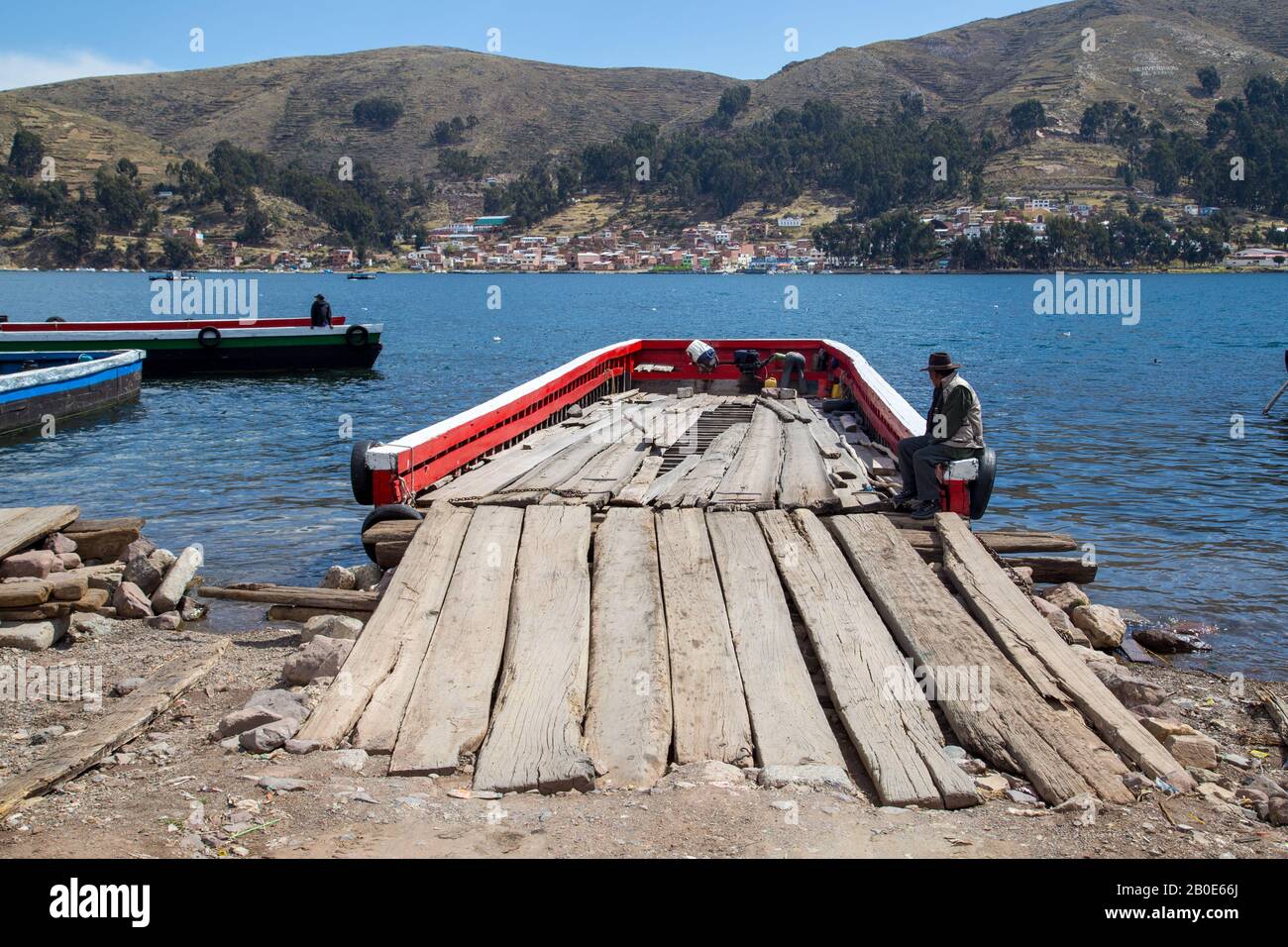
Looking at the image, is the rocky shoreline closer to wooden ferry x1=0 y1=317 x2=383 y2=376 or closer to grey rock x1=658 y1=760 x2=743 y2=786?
grey rock x1=658 y1=760 x2=743 y2=786

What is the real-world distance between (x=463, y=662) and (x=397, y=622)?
71cm

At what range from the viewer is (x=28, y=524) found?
10383mm

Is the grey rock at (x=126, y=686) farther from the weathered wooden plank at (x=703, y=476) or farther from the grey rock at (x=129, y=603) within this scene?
the weathered wooden plank at (x=703, y=476)

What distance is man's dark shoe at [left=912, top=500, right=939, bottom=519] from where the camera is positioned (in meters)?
9.46

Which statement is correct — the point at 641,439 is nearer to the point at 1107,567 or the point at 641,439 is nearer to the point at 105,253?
the point at 1107,567

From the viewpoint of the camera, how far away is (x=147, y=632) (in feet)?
30.2

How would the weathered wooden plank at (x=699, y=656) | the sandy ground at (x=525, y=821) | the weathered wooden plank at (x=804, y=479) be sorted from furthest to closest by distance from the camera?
the weathered wooden plank at (x=804, y=479)
the weathered wooden plank at (x=699, y=656)
the sandy ground at (x=525, y=821)

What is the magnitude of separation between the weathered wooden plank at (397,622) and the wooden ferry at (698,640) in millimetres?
18

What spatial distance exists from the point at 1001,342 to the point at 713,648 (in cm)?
5437

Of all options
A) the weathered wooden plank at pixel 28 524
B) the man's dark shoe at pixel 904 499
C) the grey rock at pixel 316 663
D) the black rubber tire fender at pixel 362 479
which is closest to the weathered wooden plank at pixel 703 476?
the man's dark shoe at pixel 904 499

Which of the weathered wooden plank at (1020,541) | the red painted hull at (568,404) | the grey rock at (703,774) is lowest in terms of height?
the grey rock at (703,774)

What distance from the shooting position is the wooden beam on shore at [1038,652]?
5598mm

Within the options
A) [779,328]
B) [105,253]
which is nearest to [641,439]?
[779,328]

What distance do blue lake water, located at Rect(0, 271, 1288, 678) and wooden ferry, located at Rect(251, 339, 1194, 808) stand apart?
2678 mm
